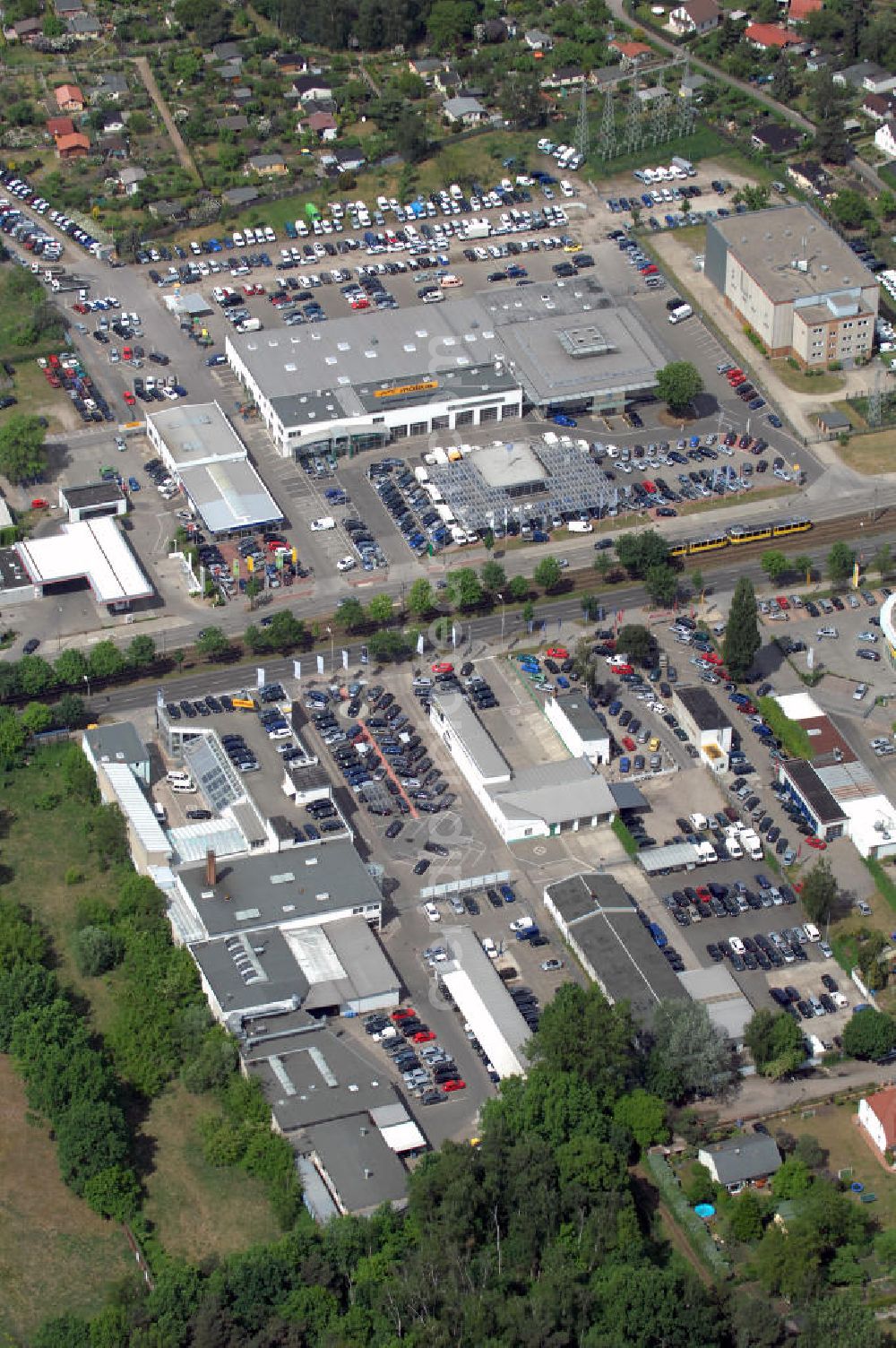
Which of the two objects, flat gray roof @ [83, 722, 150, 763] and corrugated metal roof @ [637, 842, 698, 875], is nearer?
corrugated metal roof @ [637, 842, 698, 875]

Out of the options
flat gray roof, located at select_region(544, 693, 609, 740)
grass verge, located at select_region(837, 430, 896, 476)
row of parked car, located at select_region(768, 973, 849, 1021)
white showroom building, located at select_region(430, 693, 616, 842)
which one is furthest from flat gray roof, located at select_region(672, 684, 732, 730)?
grass verge, located at select_region(837, 430, 896, 476)

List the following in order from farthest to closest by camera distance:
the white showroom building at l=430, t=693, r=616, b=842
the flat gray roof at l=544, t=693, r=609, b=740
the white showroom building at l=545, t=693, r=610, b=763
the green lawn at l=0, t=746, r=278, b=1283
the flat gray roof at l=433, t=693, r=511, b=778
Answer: the flat gray roof at l=544, t=693, r=609, b=740 < the white showroom building at l=545, t=693, r=610, b=763 < the flat gray roof at l=433, t=693, r=511, b=778 < the white showroom building at l=430, t=693, r=616, b=842 < the green lawn at l=0, t=746, r=278, b=1283

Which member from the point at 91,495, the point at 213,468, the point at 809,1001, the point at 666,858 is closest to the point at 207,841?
the point at 666,858

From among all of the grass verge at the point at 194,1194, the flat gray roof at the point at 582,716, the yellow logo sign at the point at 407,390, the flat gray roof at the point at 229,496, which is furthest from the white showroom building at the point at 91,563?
the grass verge at the point at 194,1194

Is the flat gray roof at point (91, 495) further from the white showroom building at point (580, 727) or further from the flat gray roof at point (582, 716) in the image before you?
the flat gray roof at point (582, 716)

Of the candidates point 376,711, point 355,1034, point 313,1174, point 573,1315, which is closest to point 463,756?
point 376,711

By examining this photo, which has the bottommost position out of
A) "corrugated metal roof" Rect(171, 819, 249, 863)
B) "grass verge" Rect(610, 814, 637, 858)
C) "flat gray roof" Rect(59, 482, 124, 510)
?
"grass verge" Rect(610, 814, 637, 858)

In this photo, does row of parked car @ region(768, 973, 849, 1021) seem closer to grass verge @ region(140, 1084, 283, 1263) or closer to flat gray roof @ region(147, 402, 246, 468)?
grass verge @ region(140, 1084, 283, 1263)

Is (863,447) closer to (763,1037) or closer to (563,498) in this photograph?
(563,498)
